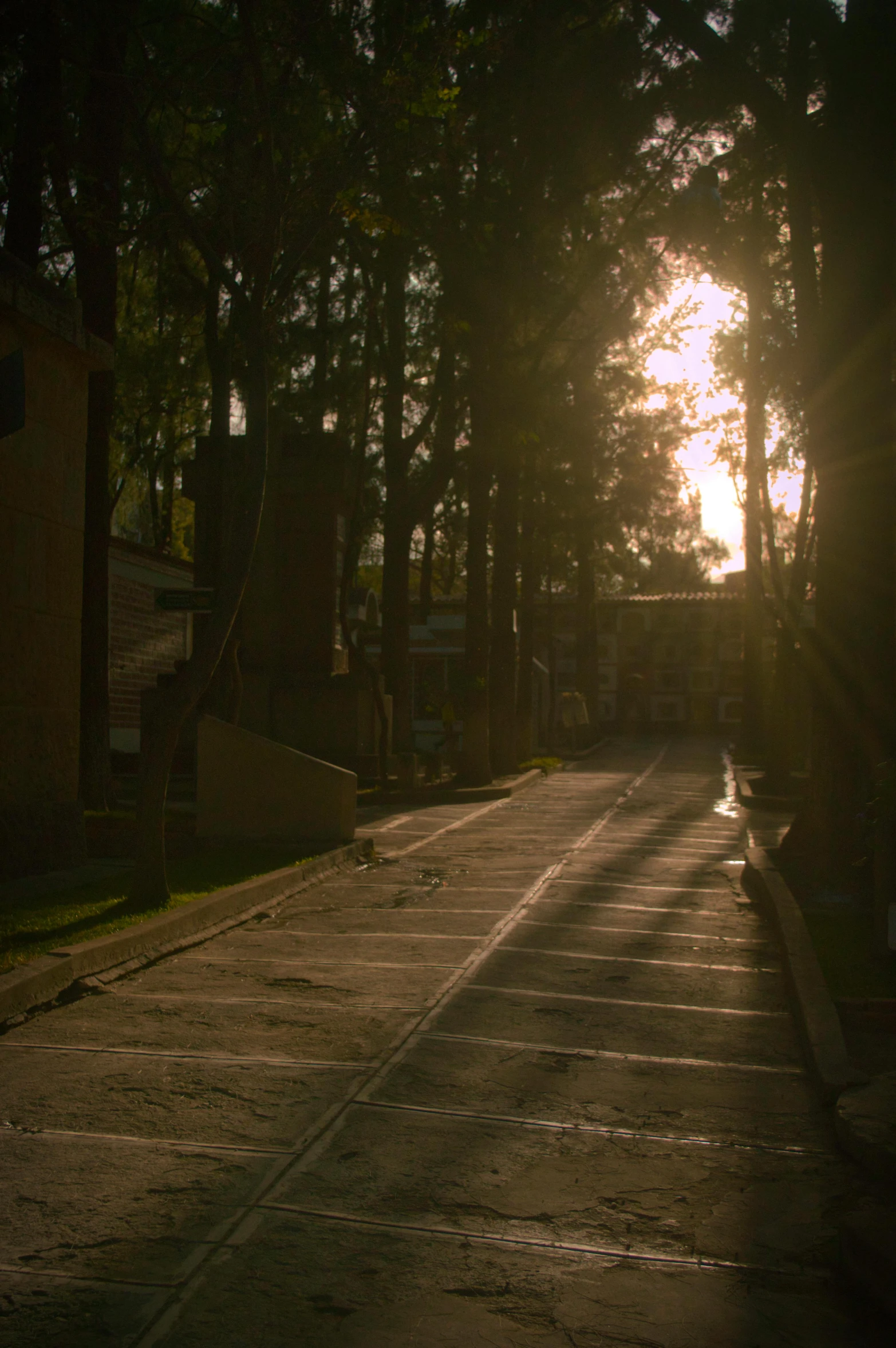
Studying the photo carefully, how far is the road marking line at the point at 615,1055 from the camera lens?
5754 millimetres

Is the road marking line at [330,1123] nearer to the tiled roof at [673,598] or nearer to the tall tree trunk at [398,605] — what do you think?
the tall tree trunk at [398,605]

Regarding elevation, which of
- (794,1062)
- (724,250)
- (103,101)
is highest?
(724,250)

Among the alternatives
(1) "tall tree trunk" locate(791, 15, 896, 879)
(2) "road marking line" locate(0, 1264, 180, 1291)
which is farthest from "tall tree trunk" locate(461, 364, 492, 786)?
(2) "road marking line" locate(0, 1264, 180, 1291)

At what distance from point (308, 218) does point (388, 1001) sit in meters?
6.98

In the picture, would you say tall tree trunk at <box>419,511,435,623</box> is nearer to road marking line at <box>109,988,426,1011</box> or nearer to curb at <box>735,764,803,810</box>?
curb at <box>735,764,803,810</box>

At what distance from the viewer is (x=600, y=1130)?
4.84 metres

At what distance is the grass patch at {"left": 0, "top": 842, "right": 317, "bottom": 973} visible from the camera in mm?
7641

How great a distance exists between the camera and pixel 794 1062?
5.87 metres

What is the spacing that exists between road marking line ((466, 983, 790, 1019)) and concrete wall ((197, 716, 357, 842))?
5.87 m

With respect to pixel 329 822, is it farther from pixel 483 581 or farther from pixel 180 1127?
pixel 483 581

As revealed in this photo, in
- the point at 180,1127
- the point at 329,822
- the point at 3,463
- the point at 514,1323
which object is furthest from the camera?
the point at 329,822

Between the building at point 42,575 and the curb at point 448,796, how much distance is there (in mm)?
9174

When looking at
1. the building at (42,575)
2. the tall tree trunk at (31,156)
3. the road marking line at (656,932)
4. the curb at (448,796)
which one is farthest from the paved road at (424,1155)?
the curb at (448,796)

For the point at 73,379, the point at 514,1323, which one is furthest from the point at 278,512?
the point at 514,1323
